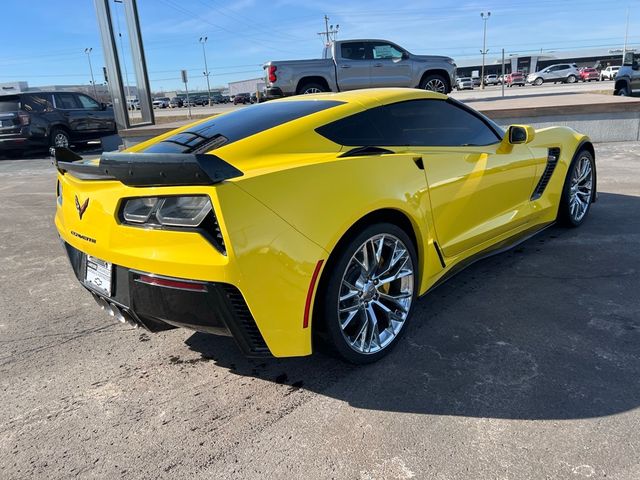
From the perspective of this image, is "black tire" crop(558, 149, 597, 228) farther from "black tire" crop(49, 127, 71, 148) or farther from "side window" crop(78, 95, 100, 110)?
"side window" crop(78, 95, 100, 110)

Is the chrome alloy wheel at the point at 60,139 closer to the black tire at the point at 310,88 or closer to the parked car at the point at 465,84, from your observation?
the black tire at the point at 310,88

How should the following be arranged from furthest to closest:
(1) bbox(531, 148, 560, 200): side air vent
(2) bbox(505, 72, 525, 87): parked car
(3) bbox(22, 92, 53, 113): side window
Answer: (2) bbox(505, 72, 525, 87): parked car → (3) bbox(22, 92, 53, 113): side window → (1) bbox(531, 148, 560, 200): side air vent

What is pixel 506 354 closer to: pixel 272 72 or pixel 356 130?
pixel 356 130

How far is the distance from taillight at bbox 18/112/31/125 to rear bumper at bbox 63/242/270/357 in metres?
12.9

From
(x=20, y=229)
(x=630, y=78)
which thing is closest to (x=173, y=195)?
(x=20, y=229)

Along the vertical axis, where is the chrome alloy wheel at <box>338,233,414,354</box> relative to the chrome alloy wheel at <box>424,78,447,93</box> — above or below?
below

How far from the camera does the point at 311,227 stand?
2223 mm

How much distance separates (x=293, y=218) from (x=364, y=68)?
38.3 ft

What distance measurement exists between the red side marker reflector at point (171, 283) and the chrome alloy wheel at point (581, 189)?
12.6ft

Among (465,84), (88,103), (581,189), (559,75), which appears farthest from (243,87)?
(581,189)

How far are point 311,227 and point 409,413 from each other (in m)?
0.99

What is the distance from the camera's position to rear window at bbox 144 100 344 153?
2693 mm

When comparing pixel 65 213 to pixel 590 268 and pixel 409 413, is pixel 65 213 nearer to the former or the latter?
pixel 409 413

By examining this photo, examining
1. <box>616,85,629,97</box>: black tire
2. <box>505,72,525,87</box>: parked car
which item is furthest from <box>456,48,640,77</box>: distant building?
<box>616,85,629,97</box>: black tire
